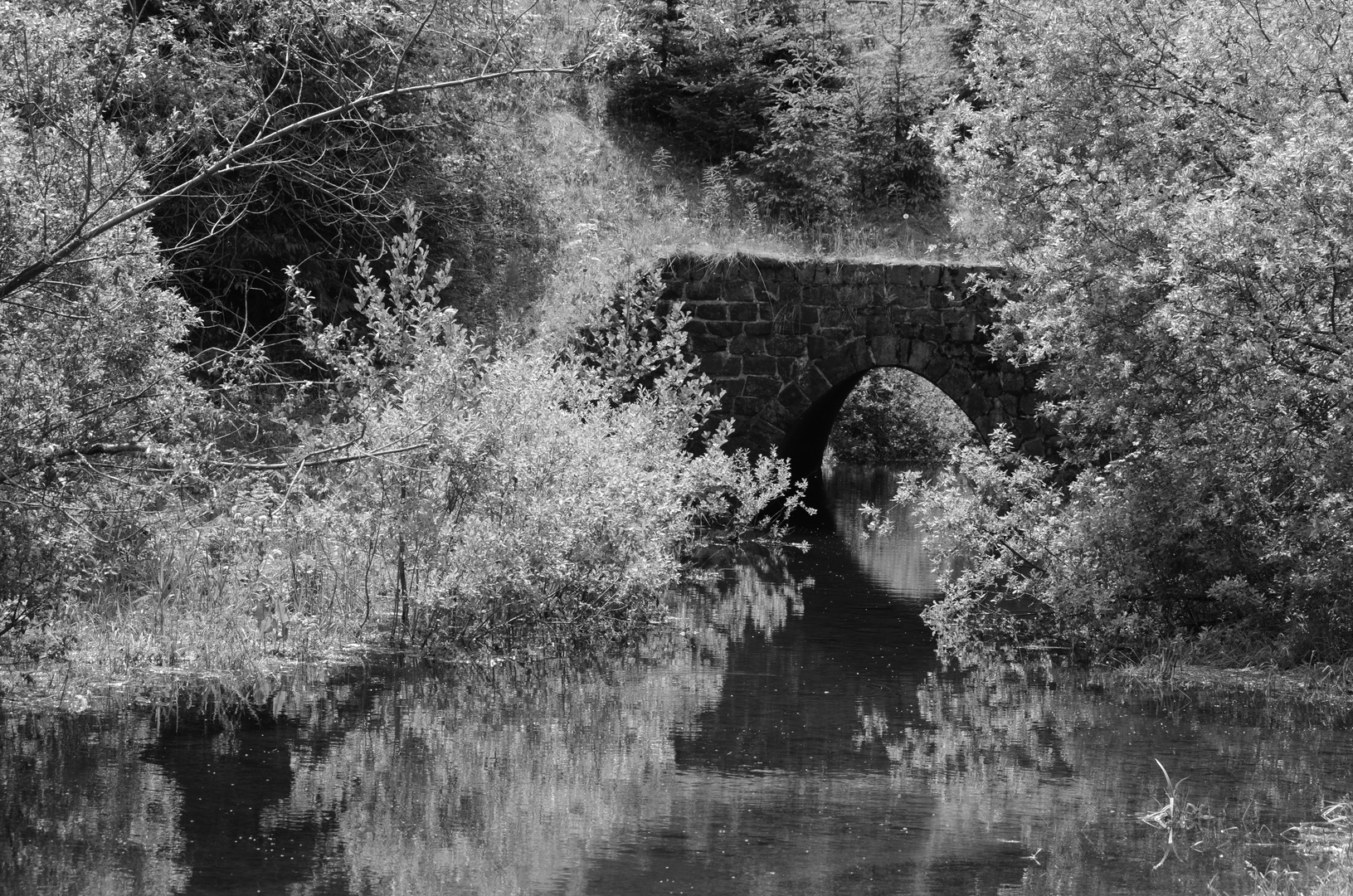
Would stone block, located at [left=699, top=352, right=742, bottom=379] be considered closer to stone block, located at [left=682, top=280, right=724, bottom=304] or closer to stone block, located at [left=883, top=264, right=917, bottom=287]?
stone block, located at [left=682, top=280, right=724, bottom=304]

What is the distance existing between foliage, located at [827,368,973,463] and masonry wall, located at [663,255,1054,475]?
10.8m

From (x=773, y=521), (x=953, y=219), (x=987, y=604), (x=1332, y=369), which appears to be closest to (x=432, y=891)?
(x=1332, y=369)

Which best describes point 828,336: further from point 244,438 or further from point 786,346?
point 244,438

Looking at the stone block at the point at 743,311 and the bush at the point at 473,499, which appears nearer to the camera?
the bush at the point at 473,499

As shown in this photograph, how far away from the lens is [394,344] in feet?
32.3

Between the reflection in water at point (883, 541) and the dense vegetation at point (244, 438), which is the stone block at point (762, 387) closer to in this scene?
the reflection in water at point (883, 541)

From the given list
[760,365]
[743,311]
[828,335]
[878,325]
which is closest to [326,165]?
[743,311]

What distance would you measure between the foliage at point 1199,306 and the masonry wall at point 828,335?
5.11 metres

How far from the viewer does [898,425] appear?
28.5 meters

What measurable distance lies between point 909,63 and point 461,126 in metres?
A: 9.01

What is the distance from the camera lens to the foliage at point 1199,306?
8633mm

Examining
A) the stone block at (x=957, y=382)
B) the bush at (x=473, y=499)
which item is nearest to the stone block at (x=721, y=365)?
the stone block at (x=957, y=382)

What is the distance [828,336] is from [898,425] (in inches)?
471

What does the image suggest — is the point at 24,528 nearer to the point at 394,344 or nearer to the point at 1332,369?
the point at 394,344
